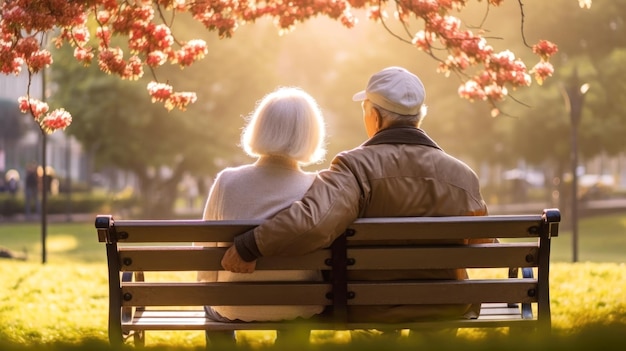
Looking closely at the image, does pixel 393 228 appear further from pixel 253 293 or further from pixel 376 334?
pixel 376 334

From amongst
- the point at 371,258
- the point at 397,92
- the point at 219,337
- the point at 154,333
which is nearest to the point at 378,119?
the point at 397,92

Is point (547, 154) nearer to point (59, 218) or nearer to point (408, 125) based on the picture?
point (59, 218)

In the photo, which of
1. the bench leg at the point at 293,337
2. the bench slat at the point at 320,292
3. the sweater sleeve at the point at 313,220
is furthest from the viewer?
the bench slat at the point at 320,292

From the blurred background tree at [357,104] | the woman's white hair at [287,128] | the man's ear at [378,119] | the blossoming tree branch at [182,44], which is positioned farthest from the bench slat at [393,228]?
the blurred background tree at [357,104]

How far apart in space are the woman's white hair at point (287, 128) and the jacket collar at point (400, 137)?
267mm

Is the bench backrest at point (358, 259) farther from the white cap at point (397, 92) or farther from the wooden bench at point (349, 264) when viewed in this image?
the white cap at point (397, 92)

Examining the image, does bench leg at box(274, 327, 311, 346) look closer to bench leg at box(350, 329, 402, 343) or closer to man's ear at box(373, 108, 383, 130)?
bench leg at box(350, 329, 402, 343)

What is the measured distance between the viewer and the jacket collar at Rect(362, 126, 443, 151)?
5.11 meters

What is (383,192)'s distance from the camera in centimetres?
504

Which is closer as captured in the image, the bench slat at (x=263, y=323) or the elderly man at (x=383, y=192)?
the elderly man at (x=383, y=192)

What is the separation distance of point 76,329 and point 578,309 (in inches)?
141

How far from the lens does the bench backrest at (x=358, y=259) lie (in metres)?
4.90

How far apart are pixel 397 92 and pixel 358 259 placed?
0.82m

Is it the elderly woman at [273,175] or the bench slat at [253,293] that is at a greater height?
the elderly woman at [273,175]
